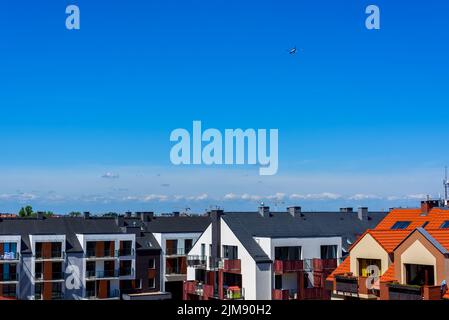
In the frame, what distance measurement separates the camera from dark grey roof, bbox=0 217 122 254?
6438 cm

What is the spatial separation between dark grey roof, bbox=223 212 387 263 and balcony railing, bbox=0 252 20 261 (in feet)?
72.8

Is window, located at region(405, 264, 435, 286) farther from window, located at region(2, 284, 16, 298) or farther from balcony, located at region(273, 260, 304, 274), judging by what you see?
window, located at region(2, 284, 16, 298)

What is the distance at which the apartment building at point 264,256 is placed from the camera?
175ft

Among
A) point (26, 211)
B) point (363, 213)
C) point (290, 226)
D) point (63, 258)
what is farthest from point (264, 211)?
point (26, 211)

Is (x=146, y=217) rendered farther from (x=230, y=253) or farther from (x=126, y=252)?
(x=230, y=253)

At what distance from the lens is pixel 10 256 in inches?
2436

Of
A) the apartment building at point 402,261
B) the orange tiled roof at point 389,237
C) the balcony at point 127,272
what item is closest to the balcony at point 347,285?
the apartment building at point 402,261

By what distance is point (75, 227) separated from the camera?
68312mm

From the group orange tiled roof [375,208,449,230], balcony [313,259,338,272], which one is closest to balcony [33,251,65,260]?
balcony [313,259,338,272]

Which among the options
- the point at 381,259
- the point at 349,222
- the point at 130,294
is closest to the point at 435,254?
the point at 381,259

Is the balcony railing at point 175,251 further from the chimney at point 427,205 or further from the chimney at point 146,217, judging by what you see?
the chimney at point 427,205

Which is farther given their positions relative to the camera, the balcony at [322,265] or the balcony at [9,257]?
the balcony at [9,257]

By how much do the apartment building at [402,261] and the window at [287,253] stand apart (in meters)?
14.2
